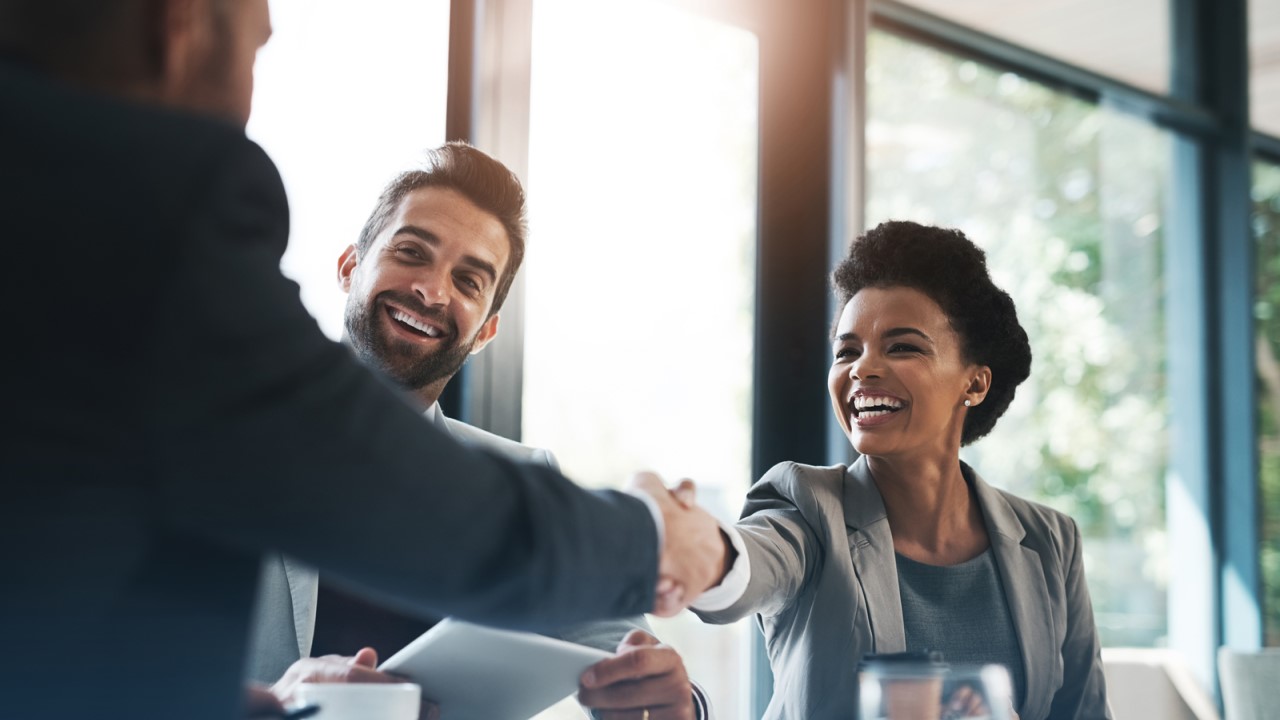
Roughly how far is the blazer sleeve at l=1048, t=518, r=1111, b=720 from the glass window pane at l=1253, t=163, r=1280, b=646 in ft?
9.64

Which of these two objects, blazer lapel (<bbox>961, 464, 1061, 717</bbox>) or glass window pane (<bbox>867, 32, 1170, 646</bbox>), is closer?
blazer lapel (<bbox>961, 464, 1061, 717</bbox>)

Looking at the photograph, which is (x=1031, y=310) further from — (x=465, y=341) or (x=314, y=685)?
(x=314, y=685)

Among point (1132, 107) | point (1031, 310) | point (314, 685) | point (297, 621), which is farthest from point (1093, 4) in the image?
point (314, 685)

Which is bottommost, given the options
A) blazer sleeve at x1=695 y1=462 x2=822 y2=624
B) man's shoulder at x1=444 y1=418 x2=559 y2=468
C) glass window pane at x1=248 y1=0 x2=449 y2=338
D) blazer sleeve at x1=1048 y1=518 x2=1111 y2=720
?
blazer sleeve at x1=1048 y1=518 x2=1111 y2=720

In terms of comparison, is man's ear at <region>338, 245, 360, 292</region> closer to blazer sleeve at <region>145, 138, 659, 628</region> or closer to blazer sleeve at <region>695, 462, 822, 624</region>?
blazer sleeve at <region>695, 462, 822, 624</region>

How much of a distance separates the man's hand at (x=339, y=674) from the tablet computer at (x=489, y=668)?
2 cm

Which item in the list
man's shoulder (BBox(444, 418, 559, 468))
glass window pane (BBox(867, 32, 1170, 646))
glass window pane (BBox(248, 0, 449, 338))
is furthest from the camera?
glass window pane (BBox(867, 32, 1170, 646))

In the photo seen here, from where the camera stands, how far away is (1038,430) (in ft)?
14.0

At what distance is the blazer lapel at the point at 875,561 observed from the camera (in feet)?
6.84

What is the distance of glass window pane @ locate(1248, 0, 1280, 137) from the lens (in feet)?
16.4

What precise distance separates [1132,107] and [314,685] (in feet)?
14.7

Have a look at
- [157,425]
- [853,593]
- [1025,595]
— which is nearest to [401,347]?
[853,593]

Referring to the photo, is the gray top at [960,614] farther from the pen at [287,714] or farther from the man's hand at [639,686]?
the pen at [287,714]

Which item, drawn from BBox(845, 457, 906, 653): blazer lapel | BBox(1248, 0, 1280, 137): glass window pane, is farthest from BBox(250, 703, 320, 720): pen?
BBox(1248, 0, 1280, 137): glass window pane
